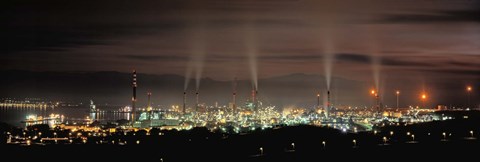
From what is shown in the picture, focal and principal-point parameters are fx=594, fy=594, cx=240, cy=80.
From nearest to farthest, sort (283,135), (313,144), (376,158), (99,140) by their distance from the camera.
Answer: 1. (376,158)
2. (313,144)
3. (283,135)
4. (99,140)

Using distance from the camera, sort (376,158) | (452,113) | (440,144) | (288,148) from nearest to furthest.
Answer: (376,158) < (440,144) < (288,148) < (452,113)

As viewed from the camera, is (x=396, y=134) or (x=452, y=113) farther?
(x=452, y=113)

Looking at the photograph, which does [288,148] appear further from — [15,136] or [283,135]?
[15,136]

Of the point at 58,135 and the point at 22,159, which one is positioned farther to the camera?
the point at 58,135

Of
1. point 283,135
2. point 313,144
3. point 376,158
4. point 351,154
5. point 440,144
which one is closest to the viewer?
point 376,158

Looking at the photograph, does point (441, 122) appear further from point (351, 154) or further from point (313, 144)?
point (351, 154)

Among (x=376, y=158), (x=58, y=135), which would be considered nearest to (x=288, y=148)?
(x=376, y=158)

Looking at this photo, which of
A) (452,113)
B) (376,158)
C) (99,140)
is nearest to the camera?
(376,158)

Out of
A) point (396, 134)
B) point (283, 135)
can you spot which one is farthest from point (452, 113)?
point (283, 135)

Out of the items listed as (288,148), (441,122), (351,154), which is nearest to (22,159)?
(288,148)
